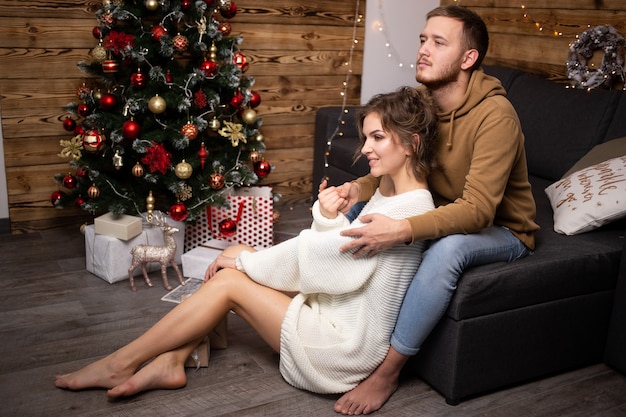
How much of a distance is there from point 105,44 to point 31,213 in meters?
1.01

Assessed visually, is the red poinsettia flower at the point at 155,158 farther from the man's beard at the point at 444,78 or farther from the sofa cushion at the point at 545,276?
the sofa cushion at the point at 545,276

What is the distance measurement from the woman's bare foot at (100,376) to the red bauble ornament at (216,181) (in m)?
1.13

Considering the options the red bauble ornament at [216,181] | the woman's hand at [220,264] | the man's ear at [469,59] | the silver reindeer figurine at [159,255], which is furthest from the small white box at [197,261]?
the man's ear at [469,59]

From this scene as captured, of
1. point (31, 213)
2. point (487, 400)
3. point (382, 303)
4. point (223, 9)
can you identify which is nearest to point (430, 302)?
point (382, 303)

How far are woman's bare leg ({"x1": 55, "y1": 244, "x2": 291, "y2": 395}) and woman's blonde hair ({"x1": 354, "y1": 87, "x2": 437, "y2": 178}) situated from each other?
1.88 ft

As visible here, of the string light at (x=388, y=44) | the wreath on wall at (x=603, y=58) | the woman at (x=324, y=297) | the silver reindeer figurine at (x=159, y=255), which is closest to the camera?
the woman at (x=324, y=297)

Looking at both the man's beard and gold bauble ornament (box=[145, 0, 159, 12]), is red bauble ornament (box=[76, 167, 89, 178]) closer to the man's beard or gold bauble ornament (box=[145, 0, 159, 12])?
gold bauble ornament (box=[145, 0, 159, 12])

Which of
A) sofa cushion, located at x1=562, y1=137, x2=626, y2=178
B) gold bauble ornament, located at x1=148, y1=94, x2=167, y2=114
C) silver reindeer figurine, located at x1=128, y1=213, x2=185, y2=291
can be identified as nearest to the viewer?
sofa cushion, located at x1=562, y1=137, x2=626, y2=178

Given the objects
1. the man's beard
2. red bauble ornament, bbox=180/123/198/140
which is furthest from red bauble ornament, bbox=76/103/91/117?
the man's beard

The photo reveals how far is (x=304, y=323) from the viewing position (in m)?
2.02

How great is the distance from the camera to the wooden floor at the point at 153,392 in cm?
203

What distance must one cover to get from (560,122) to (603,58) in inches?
16.3

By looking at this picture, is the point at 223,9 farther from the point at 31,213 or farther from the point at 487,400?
the point at 487,400

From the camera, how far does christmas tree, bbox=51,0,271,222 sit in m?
2.93
